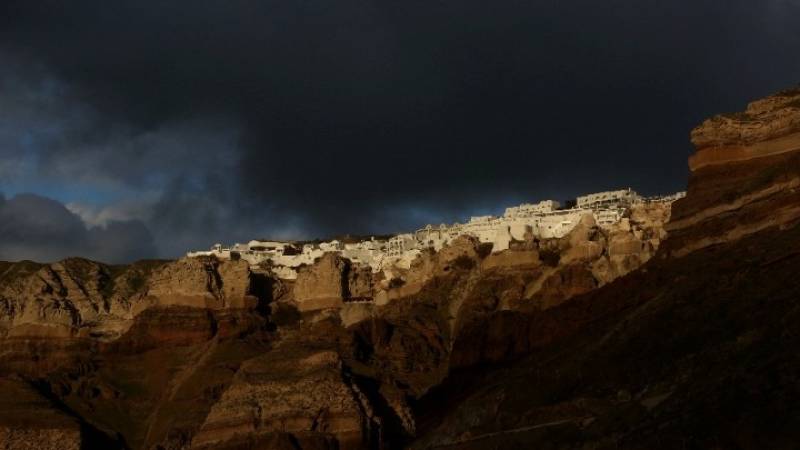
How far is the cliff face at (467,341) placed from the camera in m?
59.1

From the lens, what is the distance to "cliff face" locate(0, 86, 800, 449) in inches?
2328

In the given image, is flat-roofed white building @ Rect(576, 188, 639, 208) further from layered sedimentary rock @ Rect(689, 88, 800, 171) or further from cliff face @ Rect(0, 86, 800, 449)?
layered sedimentary rock @ Rect(689, 88, 800, 171)

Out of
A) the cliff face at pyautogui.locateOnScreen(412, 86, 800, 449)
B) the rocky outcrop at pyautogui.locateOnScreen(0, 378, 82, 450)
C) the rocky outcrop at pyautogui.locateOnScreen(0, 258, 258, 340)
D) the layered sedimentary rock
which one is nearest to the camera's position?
the cliff face at pyautogui.locateOnScreen(412, 86, 800, 449)

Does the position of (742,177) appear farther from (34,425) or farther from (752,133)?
(34,425)

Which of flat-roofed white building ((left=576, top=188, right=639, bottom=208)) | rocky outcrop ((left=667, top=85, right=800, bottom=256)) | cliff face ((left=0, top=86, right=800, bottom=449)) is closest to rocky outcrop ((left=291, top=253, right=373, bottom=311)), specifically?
cliff face ((left=0, top=86, right=800, bottom=449))

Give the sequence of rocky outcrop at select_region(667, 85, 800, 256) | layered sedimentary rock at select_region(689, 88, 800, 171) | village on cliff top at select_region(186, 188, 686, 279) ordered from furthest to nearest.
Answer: village on cliff top at select_region(186, 188, 686, 279), layered sedimentary rock at select_region(689, 88, 800, 171), rocky outcrop at select_region(667, 85, 800, 256)

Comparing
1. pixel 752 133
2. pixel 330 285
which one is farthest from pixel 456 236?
pixel 752 133

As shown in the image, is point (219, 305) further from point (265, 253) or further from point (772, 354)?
point (772, 354)

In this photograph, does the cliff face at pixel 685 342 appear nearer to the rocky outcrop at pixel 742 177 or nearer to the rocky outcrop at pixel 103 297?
the rocky outcrop at pixel 742 177

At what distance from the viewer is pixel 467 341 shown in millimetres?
101438

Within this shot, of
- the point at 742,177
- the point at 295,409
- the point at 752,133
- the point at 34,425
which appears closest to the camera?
the point at 742,177

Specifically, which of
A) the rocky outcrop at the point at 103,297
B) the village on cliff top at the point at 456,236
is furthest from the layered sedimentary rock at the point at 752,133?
the rocky outcrop at the point at 103,297

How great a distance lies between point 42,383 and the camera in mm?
115562

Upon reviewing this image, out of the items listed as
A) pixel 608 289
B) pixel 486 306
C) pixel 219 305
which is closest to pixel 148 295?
pixel 219 305
